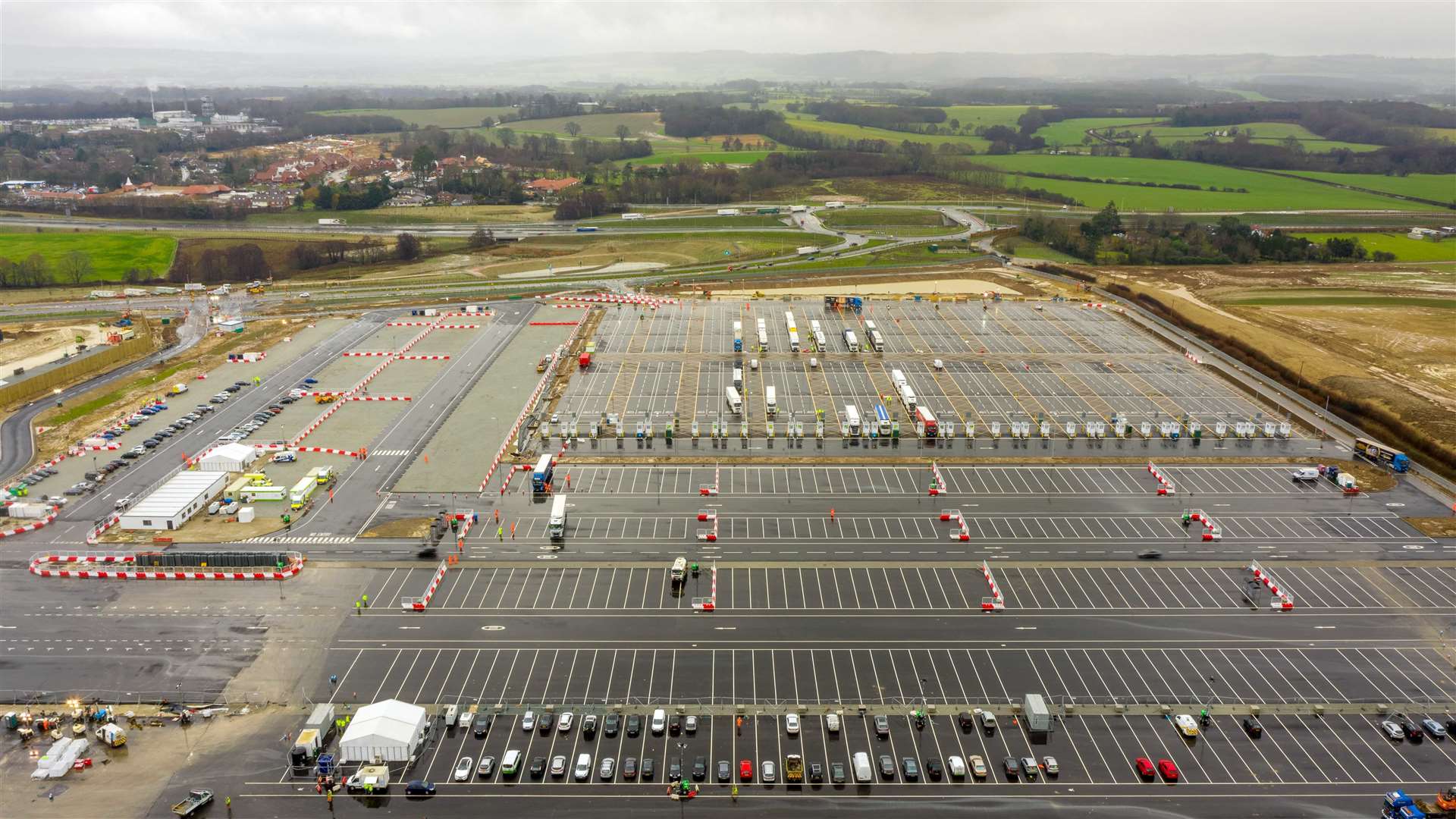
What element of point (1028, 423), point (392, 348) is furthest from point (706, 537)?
point (392, 348)

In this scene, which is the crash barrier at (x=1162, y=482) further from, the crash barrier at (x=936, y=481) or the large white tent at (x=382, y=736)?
the large white tent at (x=382, y=736)

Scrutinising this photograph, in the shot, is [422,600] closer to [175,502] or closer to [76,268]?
[175,502]

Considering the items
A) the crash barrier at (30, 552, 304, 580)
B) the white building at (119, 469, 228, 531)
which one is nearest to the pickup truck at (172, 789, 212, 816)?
the crash barrier at (30, 552, 304, 580)

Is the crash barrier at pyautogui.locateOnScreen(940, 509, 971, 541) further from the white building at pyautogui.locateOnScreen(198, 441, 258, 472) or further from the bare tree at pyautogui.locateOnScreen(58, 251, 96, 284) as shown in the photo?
the bare tree at pyautogui.locateOnScreen(58, 251, 96, 284)

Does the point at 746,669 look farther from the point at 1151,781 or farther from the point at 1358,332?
the point at 1358,332

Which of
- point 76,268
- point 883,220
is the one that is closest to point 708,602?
point 76,268

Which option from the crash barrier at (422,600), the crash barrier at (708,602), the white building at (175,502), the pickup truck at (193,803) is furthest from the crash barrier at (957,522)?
the white building at (175,502)
